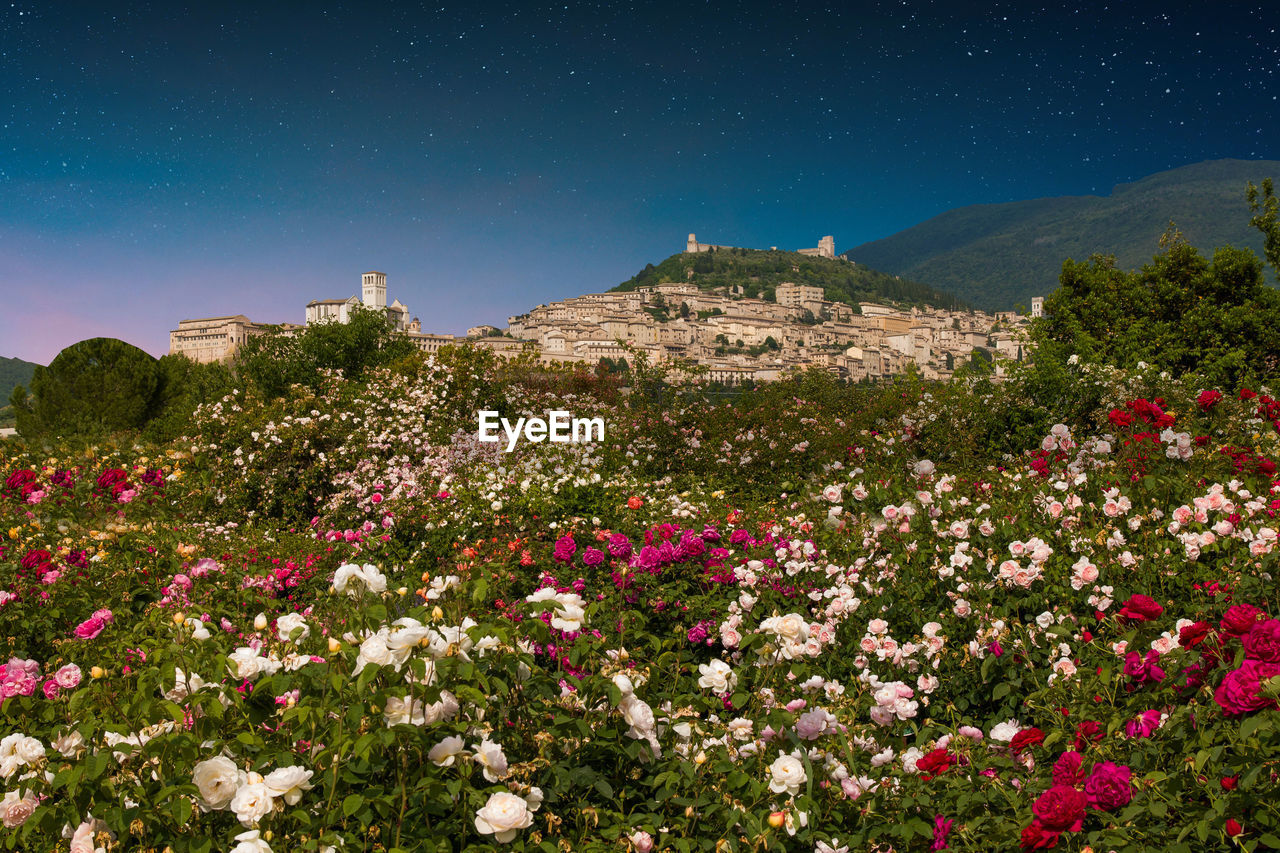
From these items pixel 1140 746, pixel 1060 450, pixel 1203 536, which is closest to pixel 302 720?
pixel 1140 746

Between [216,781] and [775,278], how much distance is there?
121m

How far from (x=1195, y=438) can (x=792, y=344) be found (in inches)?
3679

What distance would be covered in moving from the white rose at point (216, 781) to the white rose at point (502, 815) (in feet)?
1.54

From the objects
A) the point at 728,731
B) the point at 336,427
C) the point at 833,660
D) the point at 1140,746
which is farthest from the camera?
the point at 336,427

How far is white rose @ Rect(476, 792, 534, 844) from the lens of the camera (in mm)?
1242

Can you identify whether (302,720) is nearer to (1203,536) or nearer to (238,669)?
(238,669)

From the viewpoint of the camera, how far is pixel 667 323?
96062 millimetres

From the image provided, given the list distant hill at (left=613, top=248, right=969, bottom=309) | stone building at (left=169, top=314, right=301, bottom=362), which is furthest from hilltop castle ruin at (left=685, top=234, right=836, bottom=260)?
stone building at (left=169, top=314, right=301, bottom=362)

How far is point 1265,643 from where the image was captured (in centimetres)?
147

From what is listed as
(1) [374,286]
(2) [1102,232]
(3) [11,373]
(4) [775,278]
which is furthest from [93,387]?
(2) [1102,232]

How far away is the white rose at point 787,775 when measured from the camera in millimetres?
1505

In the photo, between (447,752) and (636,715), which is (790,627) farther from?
(447,752)

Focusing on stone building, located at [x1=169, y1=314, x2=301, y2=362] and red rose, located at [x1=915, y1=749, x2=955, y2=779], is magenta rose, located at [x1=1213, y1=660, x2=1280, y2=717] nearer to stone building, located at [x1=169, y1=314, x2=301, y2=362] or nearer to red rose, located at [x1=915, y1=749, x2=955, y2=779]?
red rose, located at [x1=915, y1=749, x2=955, y2=779]

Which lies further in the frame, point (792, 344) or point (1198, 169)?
point (1198, 169)
